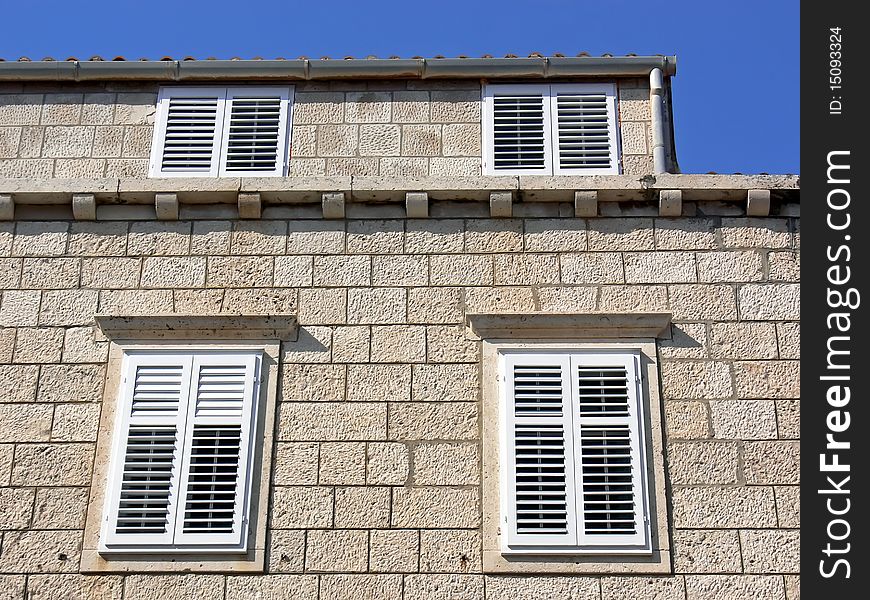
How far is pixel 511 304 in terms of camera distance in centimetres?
987

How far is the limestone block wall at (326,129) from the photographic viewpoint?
36.2ft

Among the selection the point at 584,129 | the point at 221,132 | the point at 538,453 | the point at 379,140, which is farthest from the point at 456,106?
Answer: the point at 538,453

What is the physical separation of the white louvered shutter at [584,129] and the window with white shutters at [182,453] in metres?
3.44

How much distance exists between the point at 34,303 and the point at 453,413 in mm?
3566

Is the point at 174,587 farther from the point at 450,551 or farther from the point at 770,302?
the point at 770,302

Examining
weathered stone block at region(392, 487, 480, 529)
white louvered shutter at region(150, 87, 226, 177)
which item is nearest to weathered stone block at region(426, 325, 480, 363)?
weathered stone block at region(392, 487, 480, 529)

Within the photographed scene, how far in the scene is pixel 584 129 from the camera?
11180 mm

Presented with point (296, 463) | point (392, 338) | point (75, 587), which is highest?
point (392, 338)

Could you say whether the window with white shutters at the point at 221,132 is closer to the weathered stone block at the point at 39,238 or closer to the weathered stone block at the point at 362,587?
the weathered stone block at the point at 39,238

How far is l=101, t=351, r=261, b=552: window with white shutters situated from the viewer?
9.00 metres

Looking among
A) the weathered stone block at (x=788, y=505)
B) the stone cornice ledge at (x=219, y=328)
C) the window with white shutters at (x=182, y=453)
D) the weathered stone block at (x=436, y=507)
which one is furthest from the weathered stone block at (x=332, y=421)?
the weathered stone block at (x=788, y=505)
